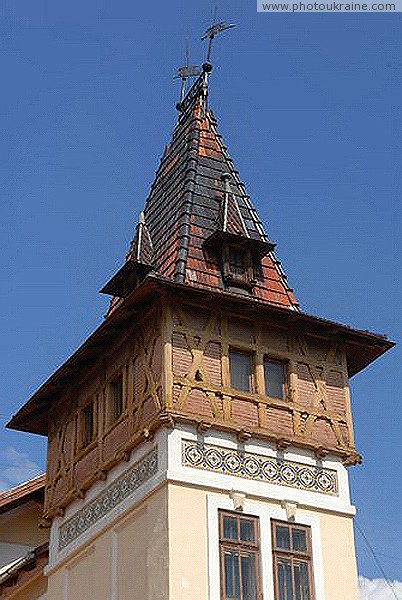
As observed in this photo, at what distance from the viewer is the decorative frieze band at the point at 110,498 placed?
70.8 ft

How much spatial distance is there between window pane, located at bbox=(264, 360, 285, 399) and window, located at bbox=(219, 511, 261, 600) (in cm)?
270

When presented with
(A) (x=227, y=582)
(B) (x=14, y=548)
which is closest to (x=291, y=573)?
(A) (x=227, y=582)

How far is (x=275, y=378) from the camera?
2319 centimetres

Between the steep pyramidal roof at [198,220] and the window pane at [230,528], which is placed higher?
the steep pyramidal roof at [198,220]

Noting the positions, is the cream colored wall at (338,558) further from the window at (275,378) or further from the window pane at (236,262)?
the window pane at (236,262)

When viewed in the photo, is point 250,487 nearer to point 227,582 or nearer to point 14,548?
point 227,582

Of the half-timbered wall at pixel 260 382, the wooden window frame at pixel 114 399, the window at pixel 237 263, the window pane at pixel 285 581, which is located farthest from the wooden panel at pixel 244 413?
the window at pixel 237 263

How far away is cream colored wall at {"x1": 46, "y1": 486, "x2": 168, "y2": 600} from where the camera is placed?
66.8 feet

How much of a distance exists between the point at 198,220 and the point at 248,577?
813cm

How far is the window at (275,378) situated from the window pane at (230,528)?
Result: 2.77 m

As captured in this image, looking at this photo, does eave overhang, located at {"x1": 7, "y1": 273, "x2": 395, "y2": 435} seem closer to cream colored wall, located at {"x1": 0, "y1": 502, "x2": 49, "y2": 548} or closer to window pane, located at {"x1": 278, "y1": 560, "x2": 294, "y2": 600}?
window pane, located at {"x1": 278, "y1": 560, "x2": 294, "y2": 600}

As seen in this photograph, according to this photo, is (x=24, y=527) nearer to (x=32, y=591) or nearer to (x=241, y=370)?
(x=32, y=591)

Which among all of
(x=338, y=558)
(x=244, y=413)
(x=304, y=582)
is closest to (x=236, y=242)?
(x=244, y=413)

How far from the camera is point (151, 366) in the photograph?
880 inches
